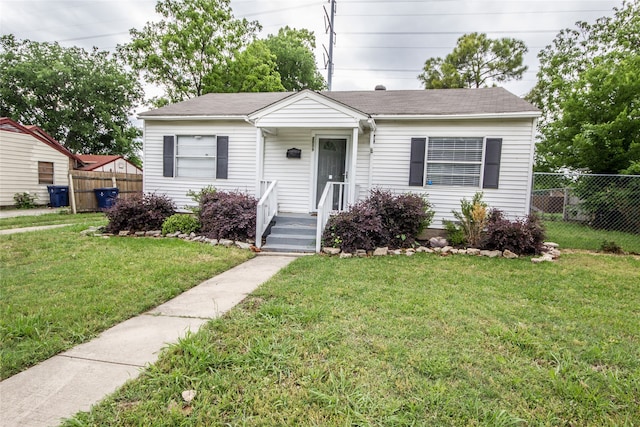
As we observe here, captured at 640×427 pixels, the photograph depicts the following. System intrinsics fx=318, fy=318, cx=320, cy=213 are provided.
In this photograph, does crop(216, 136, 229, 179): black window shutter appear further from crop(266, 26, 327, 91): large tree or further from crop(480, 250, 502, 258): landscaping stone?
crop(266, 26, 327, 91): large tree

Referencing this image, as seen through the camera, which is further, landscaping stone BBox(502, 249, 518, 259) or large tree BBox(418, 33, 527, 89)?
large tree BBox(418, 33, 527, 89)

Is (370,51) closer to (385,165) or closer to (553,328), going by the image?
(385,165)

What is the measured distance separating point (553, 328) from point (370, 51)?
17.2 m

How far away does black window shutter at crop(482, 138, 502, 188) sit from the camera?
696 centimetres

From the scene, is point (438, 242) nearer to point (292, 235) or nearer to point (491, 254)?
point (491, 254)

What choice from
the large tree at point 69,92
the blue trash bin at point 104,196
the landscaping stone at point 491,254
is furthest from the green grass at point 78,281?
the large tree at point 69,92

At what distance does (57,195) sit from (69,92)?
557 inches

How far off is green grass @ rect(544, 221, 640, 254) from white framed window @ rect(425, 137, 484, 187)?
8.99ft

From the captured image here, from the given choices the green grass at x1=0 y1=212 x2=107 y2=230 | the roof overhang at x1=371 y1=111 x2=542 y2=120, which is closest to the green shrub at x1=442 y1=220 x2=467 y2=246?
the roof overhang at x1=371 y1=111 x2=542 y2=120

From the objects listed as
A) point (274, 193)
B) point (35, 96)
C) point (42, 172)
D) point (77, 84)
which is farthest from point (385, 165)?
point (35, 96)

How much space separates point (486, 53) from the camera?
20016 millimetres

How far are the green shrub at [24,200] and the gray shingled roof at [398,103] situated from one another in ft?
28.3

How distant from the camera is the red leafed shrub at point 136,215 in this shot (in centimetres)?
738

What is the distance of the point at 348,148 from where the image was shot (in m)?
7.94
